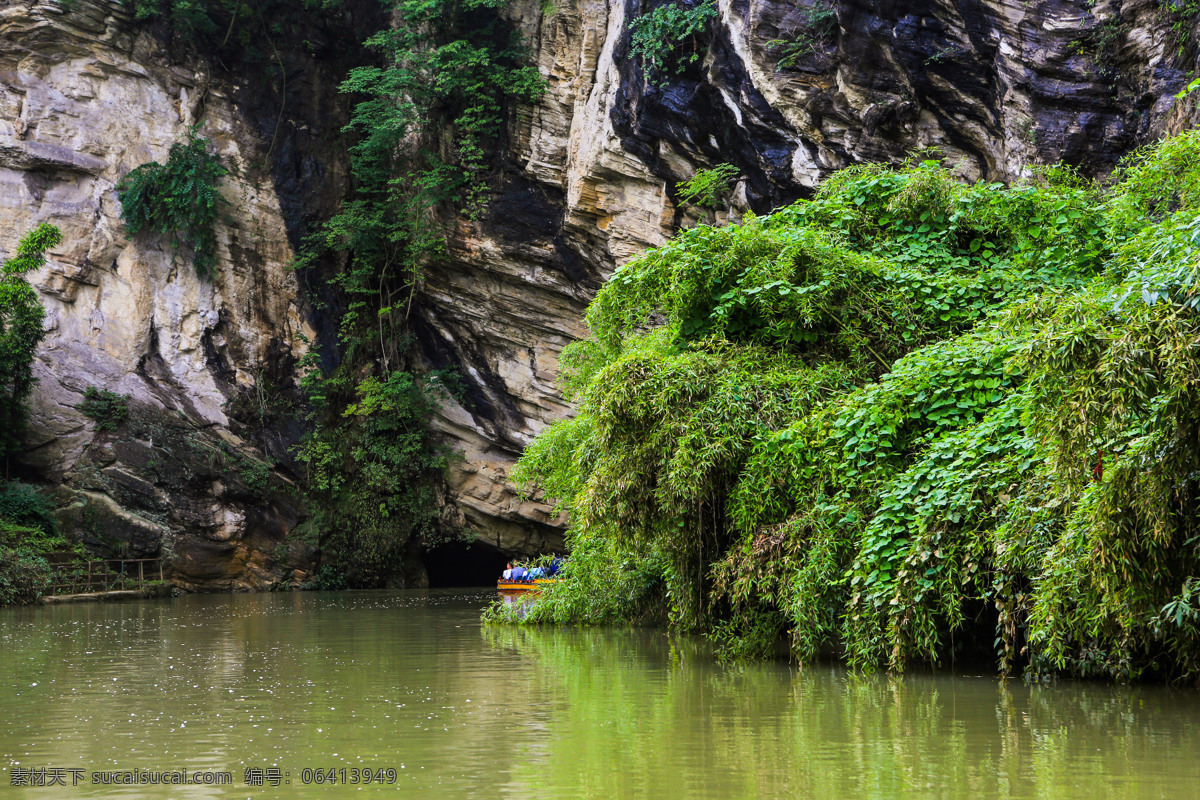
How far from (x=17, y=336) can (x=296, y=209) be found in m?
7.50

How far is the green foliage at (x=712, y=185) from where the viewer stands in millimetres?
18766

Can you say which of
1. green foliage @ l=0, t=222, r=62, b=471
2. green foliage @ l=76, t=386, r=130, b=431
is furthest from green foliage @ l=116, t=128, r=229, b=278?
green foliage @ l=76, t=386, r=130, b=431

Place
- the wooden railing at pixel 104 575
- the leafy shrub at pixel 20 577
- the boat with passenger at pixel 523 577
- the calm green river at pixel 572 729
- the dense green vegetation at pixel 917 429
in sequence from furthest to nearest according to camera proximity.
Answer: the wooden railing at pixel 104 575 < the leafy shrub at pixel 20 577 < the boat with passenger at pixel 523 577 < the dense green vegetation at pixel 917 429 < the calm green river at pixel 572 729

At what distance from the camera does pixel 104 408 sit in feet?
74.2

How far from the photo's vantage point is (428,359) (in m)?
25.9

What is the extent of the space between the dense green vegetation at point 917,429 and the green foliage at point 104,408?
1478cm

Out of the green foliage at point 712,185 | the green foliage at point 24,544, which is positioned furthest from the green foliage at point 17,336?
the green foliage at point 712,185

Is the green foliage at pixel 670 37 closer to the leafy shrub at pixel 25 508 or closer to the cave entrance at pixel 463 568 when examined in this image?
the leafy shrub at pixel 25 508

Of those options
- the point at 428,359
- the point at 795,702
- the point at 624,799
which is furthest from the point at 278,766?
the point at 428,359

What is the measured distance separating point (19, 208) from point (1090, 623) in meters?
25.2

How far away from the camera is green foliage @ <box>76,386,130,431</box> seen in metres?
22.5

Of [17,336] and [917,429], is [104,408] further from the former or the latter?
[917,429]

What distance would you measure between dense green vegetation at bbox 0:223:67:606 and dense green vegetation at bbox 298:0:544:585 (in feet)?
19.8

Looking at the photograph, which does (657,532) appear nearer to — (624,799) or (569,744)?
(569,744)
